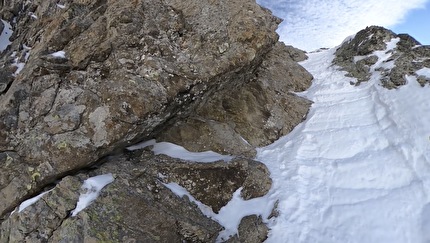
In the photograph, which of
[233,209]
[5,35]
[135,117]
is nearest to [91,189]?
[135,117]

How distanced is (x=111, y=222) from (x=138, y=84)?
4.24 m

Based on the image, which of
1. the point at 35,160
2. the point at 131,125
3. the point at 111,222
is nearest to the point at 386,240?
the point at 111,222

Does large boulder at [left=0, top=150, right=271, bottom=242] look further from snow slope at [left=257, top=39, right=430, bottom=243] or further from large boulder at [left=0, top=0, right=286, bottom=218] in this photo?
snow slope at [left=257, top=39, right=430, bottom=243]

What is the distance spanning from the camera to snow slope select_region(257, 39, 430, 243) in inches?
324

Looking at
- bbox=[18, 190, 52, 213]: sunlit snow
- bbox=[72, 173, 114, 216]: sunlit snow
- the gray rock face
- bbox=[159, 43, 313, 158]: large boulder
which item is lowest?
bbox=[18, 190, 52, 213]: sunlit snow

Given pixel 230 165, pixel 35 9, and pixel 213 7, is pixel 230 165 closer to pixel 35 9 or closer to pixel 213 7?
pixel 213 7

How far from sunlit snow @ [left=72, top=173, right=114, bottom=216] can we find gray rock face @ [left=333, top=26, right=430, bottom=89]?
38.3 feet

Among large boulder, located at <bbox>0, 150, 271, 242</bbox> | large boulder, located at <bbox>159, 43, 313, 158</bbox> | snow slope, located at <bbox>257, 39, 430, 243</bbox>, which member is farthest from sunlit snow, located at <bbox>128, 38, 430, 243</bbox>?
large boulder, located at <bbox>159, 43, 313, 158</bbox>

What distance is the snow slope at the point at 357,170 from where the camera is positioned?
823 centimetres

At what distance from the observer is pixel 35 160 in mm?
8914

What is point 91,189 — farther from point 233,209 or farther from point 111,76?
point 233,209

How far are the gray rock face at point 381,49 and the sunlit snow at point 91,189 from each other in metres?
11.7

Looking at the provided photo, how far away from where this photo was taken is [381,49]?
56.5 feet

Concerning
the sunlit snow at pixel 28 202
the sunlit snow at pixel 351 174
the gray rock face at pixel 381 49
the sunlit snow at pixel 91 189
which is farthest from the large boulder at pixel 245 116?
the sunlit snow at pixel 28 202
